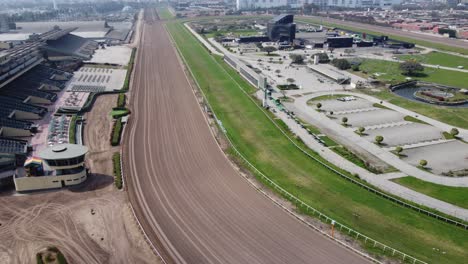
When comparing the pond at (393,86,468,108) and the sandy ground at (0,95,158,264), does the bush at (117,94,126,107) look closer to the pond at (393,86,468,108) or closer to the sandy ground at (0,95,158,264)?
the sandy ground at (0,95,158,264)

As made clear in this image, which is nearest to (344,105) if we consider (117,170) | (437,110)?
(437,110)

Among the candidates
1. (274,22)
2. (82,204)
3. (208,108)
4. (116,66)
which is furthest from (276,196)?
(274,22)

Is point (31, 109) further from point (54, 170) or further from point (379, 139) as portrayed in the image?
point (379, 139)

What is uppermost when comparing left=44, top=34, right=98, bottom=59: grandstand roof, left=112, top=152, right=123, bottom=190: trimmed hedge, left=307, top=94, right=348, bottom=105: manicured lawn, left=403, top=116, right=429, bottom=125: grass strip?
left=44, top=34, right=98, bottom=59: grandstand roof

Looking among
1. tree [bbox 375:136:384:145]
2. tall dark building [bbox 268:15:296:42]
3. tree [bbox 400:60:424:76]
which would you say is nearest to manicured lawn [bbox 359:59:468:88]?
tree [bbox 400:60:424:76]

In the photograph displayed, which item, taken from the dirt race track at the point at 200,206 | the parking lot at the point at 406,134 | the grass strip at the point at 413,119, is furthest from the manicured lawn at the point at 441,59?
the dirt race track at the point at 200,206

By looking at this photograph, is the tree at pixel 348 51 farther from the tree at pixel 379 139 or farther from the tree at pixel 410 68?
the tree at pixel 379 139
